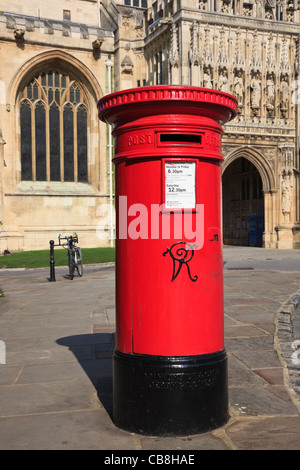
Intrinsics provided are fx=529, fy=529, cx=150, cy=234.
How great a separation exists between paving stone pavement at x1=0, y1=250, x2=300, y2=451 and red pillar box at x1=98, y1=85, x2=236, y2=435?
7.6 inches

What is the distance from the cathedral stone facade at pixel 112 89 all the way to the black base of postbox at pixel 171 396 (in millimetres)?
22101

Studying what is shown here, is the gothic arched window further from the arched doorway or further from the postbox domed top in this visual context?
the postbox domed top

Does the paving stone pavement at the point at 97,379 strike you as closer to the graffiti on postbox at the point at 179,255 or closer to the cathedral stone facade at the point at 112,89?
the graffiti on postbox at the point at 179,255

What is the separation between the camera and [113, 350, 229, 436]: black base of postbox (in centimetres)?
325

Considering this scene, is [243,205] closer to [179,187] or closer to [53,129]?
[53,129]

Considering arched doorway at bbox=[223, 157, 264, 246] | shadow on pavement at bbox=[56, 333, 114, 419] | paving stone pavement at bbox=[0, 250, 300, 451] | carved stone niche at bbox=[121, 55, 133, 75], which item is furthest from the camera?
arched doorway at bbox=[223, 157, 264, 246]

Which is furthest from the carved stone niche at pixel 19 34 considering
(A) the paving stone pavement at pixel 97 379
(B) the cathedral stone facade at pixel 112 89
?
(A) the paving stone pavement at pixel 97 379

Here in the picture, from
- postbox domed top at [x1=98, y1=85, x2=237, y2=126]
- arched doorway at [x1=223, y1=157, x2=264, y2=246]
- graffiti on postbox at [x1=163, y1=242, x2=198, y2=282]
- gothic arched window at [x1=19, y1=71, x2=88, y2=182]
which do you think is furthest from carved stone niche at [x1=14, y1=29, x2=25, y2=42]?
graffiti on postbox at [x1=163, y1=242, x2=198, y2=282]

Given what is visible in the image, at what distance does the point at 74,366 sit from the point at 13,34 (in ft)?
79.2

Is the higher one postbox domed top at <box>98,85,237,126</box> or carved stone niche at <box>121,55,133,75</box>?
carved stone niche at <box>121,55,133,75</box>

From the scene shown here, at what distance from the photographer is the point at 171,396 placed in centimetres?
326

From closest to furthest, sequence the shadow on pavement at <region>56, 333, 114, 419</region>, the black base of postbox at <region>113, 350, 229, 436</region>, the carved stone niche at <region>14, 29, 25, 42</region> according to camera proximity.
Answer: the black base of postbox at <region>113, 350, 229, 436</region> < the shadow on pavement at <region>56, 333, 114, 419</region> < the carved stone niche at <region>14, 29, 25, 42</region>

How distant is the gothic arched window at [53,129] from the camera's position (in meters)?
26.8

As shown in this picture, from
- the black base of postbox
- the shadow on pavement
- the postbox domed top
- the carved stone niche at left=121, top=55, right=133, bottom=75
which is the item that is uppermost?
the carved stone niche at left=121, top=55, right=133, bottom=75
